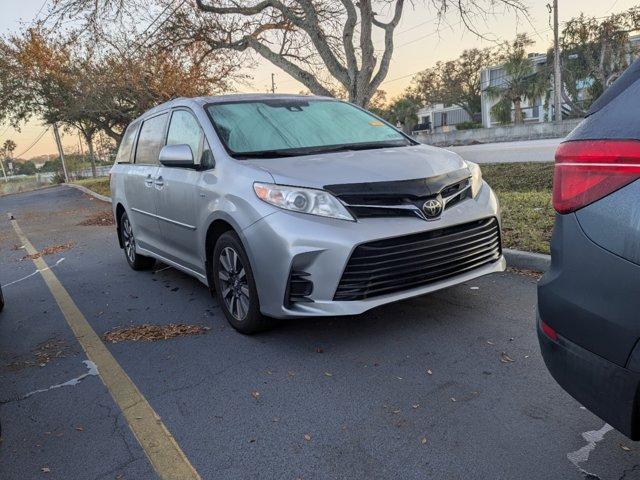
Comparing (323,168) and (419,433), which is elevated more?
(323,168)

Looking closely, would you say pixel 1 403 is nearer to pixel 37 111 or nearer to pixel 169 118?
pixel 169 118

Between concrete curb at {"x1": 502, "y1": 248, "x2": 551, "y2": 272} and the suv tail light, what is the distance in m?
3.26

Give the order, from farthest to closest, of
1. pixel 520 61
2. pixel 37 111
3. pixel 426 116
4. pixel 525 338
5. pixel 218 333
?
pixel 426 116, pixel 520 61, pixel 37 111, pixel 218 333, pixel 525 338

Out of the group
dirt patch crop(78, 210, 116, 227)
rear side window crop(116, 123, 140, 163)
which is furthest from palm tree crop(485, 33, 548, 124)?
rear side window crop(116, 123, 140, 163)

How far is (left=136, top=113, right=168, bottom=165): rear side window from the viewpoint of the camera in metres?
5.37

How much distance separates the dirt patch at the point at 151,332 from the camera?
4266mm

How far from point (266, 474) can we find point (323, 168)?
1997 millimetres

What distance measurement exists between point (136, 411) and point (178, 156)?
2.06 m

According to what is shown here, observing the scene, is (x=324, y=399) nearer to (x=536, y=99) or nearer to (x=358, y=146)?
(x=358, y=146)

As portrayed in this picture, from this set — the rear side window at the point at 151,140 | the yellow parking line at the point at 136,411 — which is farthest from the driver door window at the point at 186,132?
the yellow parking line at the point at 136,411

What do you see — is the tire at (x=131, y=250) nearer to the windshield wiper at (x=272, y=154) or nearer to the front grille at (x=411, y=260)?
the windshield wiper at (x=272, y=154)

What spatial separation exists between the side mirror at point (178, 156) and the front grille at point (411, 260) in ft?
5.69

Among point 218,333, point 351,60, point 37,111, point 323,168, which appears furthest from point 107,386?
point 37,111

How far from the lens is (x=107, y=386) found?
136 inches
